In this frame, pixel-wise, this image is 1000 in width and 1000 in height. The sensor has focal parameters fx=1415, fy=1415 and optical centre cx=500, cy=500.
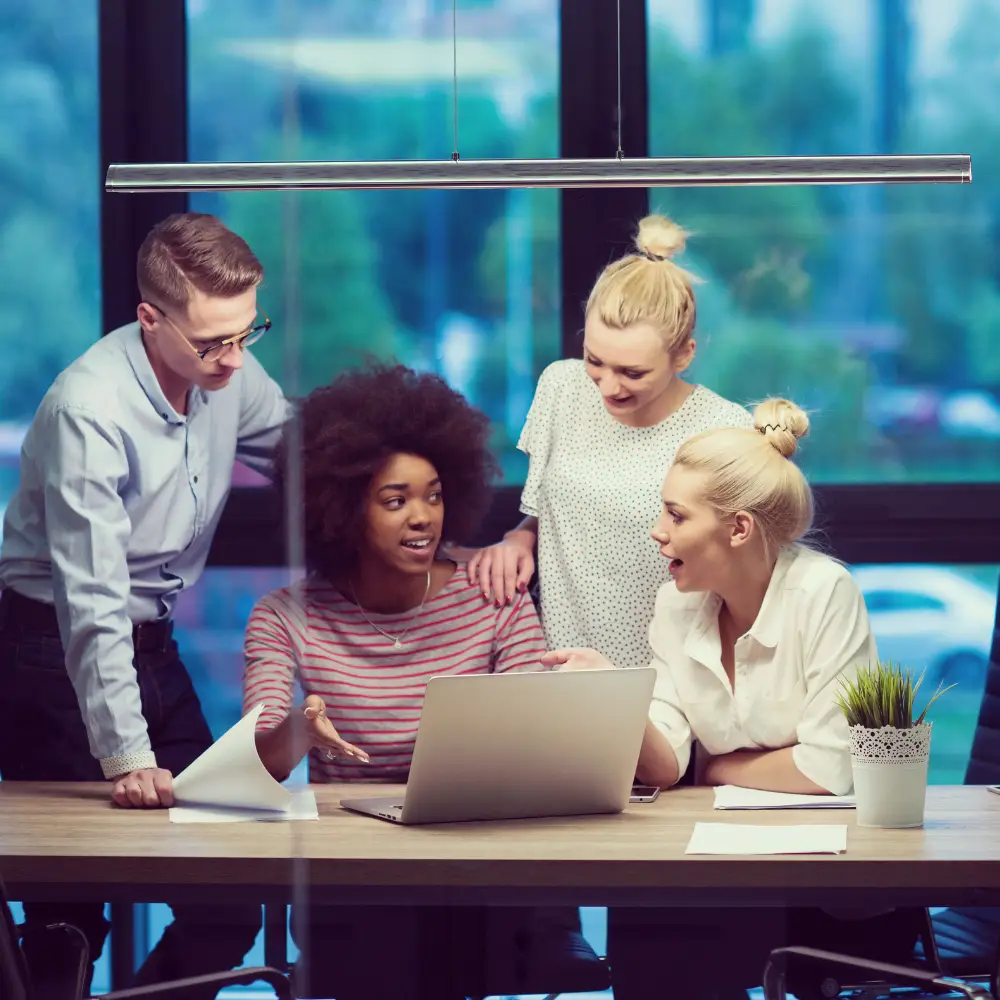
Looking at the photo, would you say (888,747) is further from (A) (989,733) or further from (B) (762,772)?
(A) (989,733)

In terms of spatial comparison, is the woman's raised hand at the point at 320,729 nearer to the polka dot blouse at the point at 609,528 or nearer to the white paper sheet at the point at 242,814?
the white paper sheet at the point at 242,814

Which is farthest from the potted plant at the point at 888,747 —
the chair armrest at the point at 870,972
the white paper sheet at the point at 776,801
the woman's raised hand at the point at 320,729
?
the woman's raised hand at the point at 320,729

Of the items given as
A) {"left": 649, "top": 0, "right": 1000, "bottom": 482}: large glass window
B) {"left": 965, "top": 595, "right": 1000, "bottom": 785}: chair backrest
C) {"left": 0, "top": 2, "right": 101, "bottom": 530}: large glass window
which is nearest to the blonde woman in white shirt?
{"left": 965, "top": 595, "right": 1000, "bottom": 785}: chair backrest

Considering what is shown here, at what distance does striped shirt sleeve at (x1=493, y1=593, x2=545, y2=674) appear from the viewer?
2305 millimetres

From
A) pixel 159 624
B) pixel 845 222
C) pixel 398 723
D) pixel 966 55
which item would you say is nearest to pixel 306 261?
pixel 159 624

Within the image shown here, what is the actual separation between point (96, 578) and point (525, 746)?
76cm

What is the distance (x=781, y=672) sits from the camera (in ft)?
6.88

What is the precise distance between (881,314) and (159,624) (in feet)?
5.43

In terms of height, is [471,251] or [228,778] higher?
[471,251]

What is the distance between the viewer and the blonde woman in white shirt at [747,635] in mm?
2033

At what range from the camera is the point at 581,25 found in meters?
2.97

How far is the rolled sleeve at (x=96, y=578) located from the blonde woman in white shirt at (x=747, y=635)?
0.66 m

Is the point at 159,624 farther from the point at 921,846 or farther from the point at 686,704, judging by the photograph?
the point at 921,846

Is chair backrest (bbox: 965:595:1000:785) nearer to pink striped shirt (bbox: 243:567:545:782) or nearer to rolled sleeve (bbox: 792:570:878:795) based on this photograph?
rolled sleeve (bbox: 792:570:878:795)
